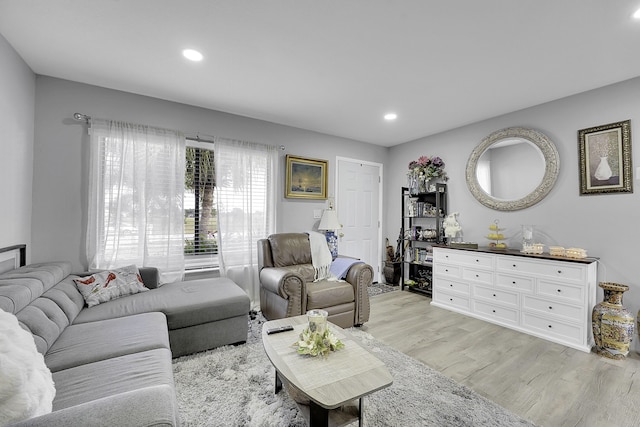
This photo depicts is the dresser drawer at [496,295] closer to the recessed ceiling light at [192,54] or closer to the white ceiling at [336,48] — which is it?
the white ceiling at [336,48]

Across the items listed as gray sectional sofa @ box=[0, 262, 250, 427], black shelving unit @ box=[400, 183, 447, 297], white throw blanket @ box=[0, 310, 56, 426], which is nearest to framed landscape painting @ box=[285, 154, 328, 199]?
black shelving unit @ box=[400, 183, 447, 297]

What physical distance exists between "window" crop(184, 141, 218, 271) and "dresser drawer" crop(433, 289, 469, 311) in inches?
119

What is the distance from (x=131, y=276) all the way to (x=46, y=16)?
6.76ft

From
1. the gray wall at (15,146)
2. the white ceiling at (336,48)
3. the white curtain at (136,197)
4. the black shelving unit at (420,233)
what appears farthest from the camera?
the black shelving unit at (420,233)

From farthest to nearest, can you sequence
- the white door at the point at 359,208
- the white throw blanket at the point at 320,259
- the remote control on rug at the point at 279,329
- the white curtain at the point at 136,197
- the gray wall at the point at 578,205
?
the white door at the point at 359,208 → the white throw blanket at the point at 320,259 → the white curtain at the point at 136,197 → the gray wall at the point at 578,205 → the remote control on rug at the point at 279,329

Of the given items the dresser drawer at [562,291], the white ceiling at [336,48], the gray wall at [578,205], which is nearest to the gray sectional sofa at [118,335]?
the white ceiling at [336,48]

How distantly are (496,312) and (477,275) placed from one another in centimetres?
44

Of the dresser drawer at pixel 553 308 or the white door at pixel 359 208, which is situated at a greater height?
the white door at pixel 359 208

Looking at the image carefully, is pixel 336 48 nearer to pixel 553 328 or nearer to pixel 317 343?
pixel 317 343

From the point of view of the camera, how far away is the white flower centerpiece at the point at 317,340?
4.84ft

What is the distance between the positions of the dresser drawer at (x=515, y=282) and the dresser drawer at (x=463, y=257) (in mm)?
164

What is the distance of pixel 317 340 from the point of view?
150 centimetres

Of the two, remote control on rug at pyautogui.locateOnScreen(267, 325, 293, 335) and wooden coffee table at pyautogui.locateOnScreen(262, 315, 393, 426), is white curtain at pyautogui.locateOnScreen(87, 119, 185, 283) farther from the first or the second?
wooden coffee table at pyautogui.locateOnScreen(262, 315, 393, 426)

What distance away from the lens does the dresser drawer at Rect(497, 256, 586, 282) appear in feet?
8.13
